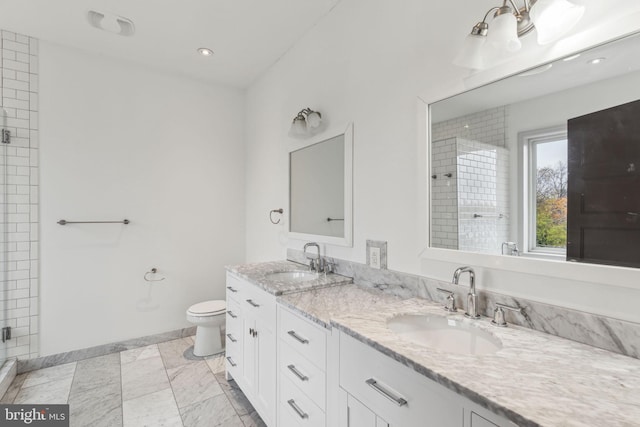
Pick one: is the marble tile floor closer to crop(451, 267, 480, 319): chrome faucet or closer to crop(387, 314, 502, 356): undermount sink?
crop(387, 314, 502, 356): undermount sink

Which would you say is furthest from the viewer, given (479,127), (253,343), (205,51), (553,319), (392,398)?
(205,51)

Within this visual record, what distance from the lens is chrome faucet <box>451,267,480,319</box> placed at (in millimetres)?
1158

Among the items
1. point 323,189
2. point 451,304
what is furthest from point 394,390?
point 323,189

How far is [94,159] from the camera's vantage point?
2.57 metres

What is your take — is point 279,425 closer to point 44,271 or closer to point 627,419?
point 627,419

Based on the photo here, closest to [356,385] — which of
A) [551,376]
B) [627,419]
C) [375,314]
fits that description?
[375,314]

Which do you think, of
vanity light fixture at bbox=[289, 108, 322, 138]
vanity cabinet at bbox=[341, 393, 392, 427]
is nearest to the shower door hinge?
vanity light fixture at bbox=[289, 108, 322, 138]

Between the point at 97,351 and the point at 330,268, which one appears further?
the point at 97,351

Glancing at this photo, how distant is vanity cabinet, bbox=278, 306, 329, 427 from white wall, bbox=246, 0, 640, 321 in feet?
1.93

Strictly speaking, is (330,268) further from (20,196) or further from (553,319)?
(20,196)

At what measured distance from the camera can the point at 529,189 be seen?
3.61 ft

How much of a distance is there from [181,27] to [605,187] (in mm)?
2643

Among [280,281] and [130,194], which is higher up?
[130,194]

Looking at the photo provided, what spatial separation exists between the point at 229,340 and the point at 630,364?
2094mm
